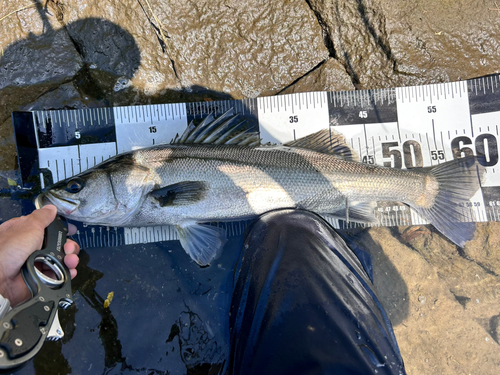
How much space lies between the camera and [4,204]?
9.48 ft

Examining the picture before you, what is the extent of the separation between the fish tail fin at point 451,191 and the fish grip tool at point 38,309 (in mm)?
2997

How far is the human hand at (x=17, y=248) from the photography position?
2.00m

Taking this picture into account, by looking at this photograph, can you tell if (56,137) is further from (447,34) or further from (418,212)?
(447,34)

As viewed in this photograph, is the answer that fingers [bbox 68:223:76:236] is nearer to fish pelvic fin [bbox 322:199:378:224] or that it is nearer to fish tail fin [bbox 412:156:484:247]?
fish pelvic fin [bbox 322:199:378:224]

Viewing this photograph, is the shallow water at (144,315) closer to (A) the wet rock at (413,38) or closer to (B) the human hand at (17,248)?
(B) the human hand at (17,248)

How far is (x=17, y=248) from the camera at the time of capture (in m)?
2.02

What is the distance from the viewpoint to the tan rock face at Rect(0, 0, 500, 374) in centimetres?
297

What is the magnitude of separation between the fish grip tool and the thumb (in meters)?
0.04

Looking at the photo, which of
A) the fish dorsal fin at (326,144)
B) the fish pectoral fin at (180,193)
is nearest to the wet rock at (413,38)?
the fish dorsal fin at (326,144)

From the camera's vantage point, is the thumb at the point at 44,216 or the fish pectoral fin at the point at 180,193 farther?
the fish pectoral fin at the point at 180,193

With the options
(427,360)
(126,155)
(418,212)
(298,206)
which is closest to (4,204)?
(126,155)

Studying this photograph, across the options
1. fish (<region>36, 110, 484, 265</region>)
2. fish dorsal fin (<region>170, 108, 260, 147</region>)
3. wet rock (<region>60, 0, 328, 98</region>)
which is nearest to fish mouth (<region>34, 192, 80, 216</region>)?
fish (<region>36, 110, 484, 265</region>)

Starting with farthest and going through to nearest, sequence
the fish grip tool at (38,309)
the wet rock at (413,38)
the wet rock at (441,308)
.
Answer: the wet rock at (413,38) < the wet rock at (441,308) < the fish grip tool at (38,309)

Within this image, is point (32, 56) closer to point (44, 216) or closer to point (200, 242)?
point (44, 216)
